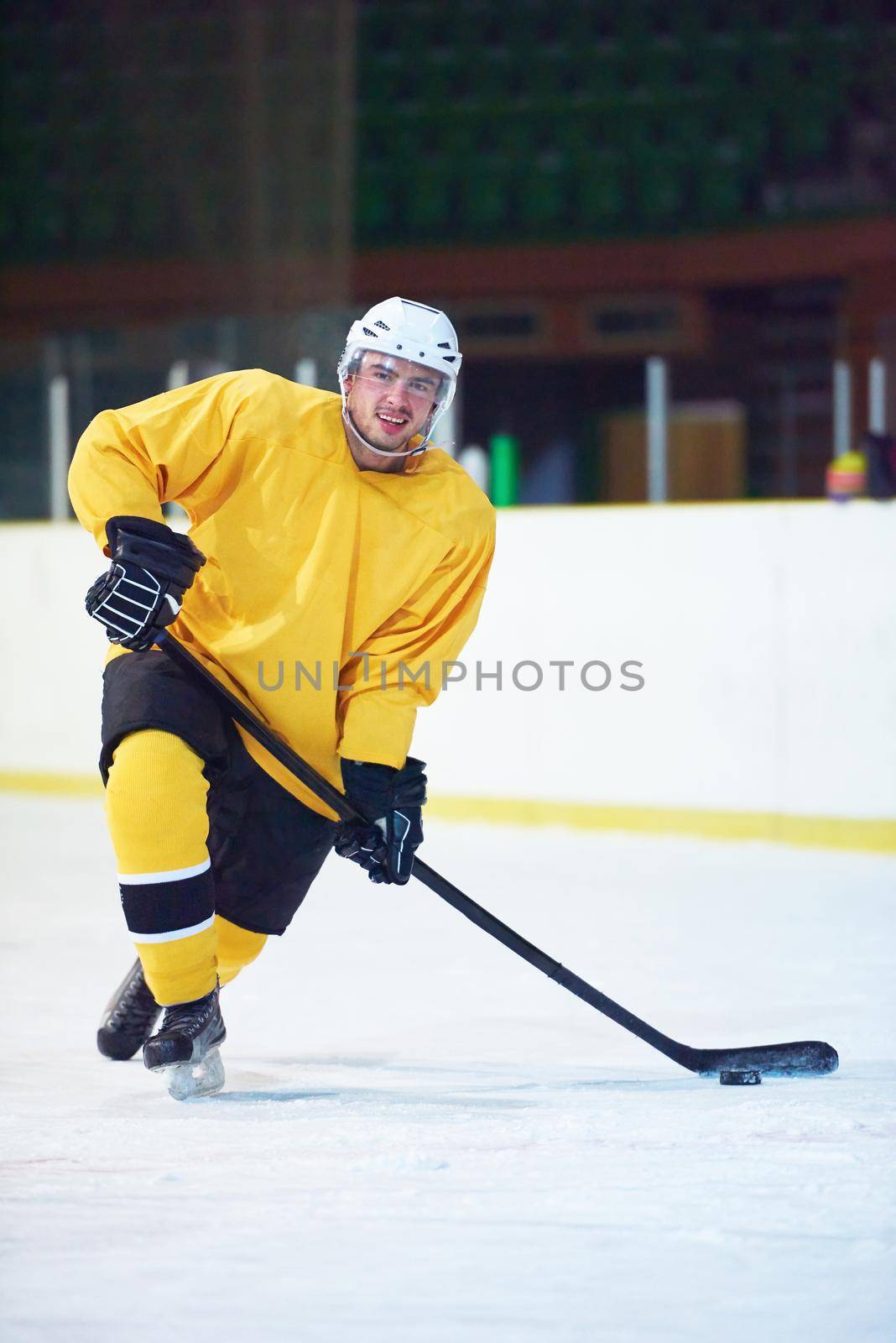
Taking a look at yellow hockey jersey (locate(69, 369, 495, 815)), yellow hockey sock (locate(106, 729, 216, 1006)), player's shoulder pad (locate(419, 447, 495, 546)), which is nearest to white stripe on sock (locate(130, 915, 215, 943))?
yellow hockey sock (locate(106, 729, 216, 1006))

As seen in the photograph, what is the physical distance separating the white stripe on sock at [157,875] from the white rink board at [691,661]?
2348 mm

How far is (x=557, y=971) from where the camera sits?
212 centimetres

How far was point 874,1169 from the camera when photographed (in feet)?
5.32

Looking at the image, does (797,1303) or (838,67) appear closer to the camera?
(797,1303)

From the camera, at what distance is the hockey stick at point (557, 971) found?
79.0 inches

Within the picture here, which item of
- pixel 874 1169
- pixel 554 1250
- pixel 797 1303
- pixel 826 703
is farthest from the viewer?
pixel 826 703

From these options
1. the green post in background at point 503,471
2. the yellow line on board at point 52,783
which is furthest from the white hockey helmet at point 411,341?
the yellow line on board at point 52,783

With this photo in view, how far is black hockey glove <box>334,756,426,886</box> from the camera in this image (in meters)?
2.06

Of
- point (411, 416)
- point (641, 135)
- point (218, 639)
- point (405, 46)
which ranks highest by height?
point (405, 46)

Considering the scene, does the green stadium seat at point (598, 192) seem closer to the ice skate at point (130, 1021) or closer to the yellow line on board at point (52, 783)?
the yellow line on board at point (52, 783)

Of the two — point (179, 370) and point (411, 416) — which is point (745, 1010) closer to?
point (411, 416)

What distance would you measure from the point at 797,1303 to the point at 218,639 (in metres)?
1.06

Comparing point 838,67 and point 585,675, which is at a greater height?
point 838,67

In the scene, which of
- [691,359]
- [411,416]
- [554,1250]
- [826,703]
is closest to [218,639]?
[411,416]
